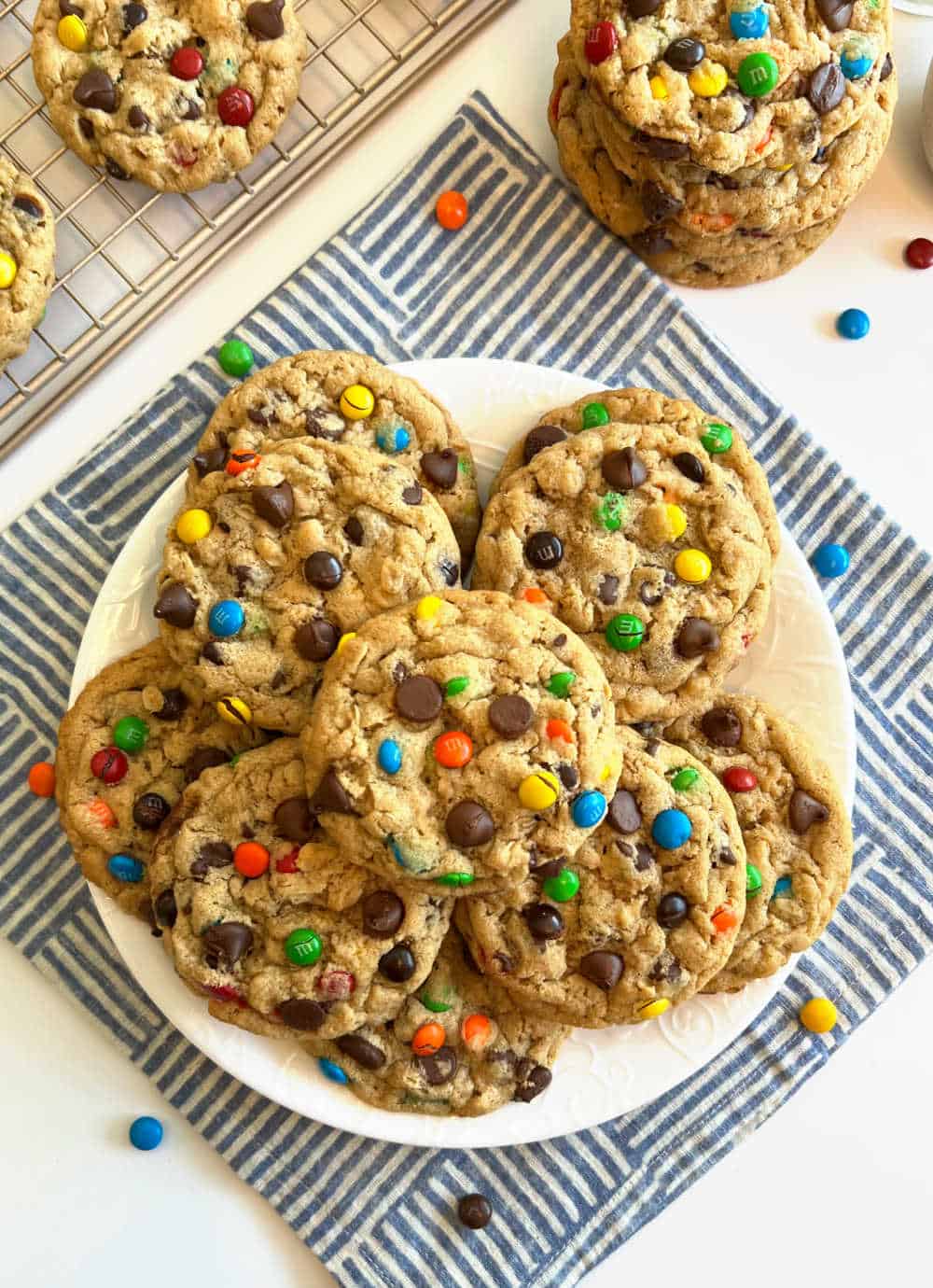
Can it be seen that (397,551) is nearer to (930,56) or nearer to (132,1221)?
(132,1221)

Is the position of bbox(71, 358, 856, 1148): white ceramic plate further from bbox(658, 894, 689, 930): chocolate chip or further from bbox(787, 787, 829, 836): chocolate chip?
bbox(658, 894, 689, 930): chocolate chip

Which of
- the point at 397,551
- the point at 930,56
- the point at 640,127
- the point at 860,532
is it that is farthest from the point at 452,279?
the point at 930,56

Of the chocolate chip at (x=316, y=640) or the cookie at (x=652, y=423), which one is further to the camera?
the cookie at (x=652, y=423)

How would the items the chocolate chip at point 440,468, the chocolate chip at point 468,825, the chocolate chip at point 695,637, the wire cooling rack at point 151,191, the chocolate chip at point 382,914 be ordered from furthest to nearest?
the wire cooling rack at point 151,191, the chocolate chip at point 440,468, the chocolate chip at point 695,637, the chocolate chip at point 382,914, the chocolate chip at point 468,825

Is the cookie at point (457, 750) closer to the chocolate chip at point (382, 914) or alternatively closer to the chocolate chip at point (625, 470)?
the chocolate chip at point (382, 914)

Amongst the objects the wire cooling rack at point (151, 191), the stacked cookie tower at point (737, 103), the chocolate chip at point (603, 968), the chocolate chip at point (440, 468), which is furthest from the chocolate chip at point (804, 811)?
the wire cooling rack at point (151, 191)

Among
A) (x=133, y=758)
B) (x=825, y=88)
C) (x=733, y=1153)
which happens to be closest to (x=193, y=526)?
(x=133, y=758)
